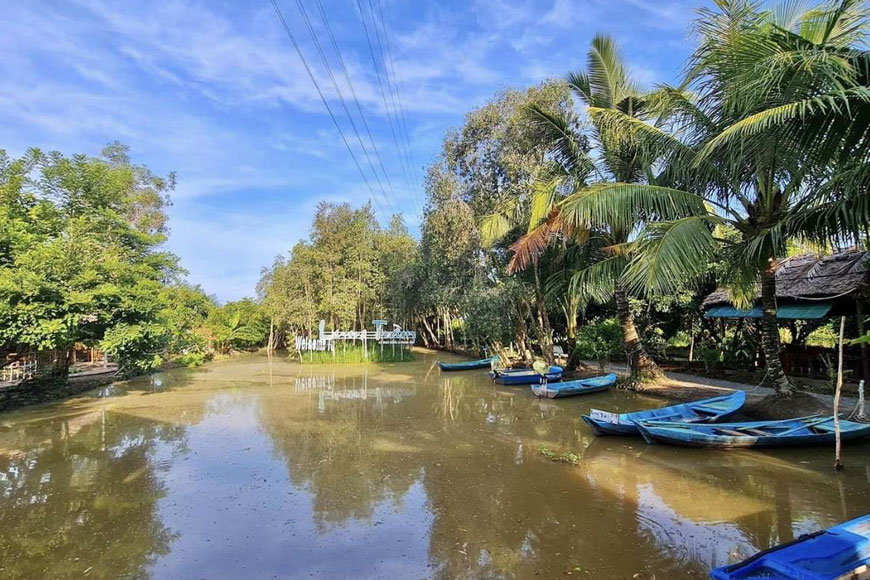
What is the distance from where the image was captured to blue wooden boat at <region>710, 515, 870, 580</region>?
109 inches

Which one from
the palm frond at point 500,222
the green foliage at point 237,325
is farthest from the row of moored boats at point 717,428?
the green foliage at point 237,325

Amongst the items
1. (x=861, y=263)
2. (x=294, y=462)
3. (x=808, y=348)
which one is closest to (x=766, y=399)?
(x=861, y=263)

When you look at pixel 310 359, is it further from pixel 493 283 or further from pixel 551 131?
pixel 551 131

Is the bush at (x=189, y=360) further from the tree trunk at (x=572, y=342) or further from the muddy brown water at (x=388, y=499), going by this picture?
the tree trunk at (x=572, y=342)

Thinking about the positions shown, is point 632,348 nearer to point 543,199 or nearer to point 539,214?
point 539,214

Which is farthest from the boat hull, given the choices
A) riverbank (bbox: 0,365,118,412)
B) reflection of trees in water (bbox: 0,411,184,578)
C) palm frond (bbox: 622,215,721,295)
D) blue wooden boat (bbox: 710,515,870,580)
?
blue wooden boat (bbox: 710,515,870,580)

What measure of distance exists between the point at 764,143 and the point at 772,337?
382 cm

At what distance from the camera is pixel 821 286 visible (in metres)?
10.5

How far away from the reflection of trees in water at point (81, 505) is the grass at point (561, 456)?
4.95 m

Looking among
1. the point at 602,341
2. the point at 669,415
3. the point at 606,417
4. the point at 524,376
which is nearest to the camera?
the point at 606,417

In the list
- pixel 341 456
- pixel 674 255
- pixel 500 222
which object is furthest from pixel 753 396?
pixel 341 456

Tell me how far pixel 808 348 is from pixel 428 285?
43.8 ft

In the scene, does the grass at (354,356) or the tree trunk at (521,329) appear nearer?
the tree trunk at (521,329)

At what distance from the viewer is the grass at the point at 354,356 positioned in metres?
22.8
